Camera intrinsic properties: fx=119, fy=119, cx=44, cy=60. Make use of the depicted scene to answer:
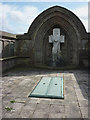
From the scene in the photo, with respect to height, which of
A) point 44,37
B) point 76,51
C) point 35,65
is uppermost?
point 44,37

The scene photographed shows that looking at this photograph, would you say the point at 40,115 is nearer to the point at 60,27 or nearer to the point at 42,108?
the point at 42,108

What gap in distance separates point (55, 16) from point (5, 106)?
8614mm

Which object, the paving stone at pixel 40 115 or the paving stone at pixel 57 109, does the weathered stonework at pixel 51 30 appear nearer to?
the paving stone at pixel 57 109

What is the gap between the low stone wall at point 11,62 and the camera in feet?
27.1

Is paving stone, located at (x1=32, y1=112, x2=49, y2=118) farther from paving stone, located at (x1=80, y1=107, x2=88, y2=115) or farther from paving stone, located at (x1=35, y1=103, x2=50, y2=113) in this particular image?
paving stone, located at (x1=80, y1=107, x2=88, y2=115)

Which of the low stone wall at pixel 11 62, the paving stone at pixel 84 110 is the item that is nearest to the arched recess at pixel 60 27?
the low stone wall at pixel 11 62

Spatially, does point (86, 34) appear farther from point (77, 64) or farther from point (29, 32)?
point (29, 32)

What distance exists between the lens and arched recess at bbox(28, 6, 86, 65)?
32.2ft

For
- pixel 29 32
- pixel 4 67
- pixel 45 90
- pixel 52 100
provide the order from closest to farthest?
pixel 52 100 → pixel 45 90 → pixel 4 67 → pixel 29 32

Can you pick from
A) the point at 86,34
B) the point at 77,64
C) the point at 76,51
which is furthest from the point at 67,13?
the point at 77,64

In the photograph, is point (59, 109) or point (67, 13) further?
point (67, 13)

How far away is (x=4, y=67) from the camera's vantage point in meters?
8.39

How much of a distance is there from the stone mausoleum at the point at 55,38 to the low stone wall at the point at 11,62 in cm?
9

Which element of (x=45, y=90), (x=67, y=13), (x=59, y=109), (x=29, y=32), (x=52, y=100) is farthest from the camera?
(x=29, y=32)
